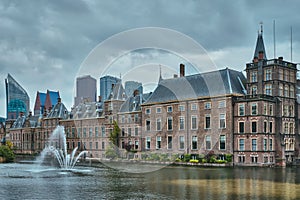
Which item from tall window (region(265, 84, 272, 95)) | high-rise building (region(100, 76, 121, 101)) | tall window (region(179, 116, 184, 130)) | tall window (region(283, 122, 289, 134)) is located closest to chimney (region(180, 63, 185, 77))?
tall window (region(179, 116, 184, 130))

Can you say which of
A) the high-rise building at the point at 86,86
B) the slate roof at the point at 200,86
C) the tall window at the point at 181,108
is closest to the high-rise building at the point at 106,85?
the high-rise building at the point at 86,86

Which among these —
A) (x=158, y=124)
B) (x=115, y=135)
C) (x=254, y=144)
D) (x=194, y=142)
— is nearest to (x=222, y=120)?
(x=254, y=144)

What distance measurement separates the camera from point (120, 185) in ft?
108

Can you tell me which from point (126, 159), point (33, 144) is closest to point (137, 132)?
point (126, 159)

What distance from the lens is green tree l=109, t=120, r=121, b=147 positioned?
77.2 m

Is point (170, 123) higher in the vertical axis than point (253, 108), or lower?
lower

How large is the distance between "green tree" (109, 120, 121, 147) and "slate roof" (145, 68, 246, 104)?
9.19 metres

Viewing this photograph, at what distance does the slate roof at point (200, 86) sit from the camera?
202 ft

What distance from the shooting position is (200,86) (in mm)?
64938

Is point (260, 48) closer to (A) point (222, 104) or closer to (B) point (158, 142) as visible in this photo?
(A) point (222, 104)

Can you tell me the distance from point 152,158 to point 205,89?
1450cm

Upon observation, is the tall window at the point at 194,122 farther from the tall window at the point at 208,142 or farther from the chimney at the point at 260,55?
the chimney at the point at 260,55

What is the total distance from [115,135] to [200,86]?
2181cm

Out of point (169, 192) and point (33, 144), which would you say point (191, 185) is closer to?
point (169, 192)
